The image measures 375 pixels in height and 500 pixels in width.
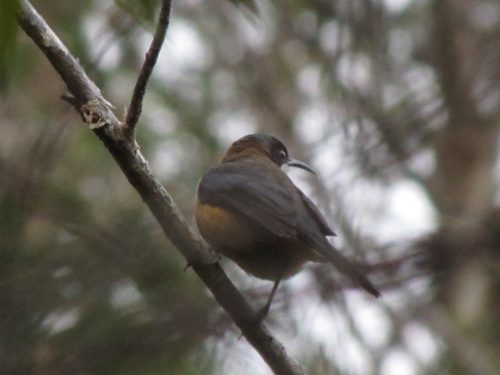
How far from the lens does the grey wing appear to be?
5.58 m

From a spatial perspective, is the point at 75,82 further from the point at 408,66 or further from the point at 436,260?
the point at 408,66

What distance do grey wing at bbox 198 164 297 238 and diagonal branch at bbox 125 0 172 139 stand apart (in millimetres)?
1593

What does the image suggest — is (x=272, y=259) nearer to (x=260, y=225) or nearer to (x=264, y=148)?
(x=260, y=225)

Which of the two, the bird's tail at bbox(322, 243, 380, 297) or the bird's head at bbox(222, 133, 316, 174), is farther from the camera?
the bird's head at bbox(222, 133, 316, 174)

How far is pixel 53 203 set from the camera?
7.16 metres

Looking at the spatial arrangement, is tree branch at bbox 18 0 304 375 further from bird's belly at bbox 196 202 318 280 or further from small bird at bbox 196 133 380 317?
bird's belly at bbox 196 202 318 280

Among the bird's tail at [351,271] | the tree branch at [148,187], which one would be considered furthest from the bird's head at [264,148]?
the tree branch at [148,187]

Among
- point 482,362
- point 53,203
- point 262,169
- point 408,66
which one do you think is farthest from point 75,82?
point 408,66

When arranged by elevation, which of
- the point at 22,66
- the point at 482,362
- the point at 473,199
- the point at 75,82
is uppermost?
the point at 22,66

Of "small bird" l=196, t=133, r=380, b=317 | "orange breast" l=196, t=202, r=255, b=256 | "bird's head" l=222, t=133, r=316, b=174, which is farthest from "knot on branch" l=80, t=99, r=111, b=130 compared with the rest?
"bird's head" l=222, t=133, r=316, b=174

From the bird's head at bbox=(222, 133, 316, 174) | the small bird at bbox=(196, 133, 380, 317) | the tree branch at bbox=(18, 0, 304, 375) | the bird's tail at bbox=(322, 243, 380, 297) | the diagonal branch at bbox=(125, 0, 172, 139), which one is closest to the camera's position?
the diagonal branch at bbox=(125, 0, 172, 139)

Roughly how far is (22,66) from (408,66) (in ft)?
17.1

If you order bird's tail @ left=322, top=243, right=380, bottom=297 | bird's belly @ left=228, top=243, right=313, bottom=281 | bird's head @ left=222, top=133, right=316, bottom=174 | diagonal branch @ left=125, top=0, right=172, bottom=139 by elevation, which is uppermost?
diagonal branch @ left=125, top=0, right=172, bottom=139

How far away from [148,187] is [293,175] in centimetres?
515
